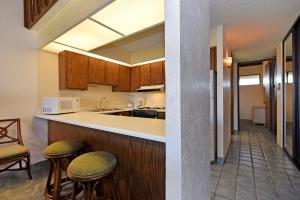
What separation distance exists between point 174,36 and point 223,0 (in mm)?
1690

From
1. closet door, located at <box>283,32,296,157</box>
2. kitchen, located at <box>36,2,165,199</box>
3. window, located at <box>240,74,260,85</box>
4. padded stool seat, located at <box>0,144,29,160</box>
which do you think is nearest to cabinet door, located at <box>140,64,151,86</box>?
kitchen, located at <box>36,2,165,199</box>

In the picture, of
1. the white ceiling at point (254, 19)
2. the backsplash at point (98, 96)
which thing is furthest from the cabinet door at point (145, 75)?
the white ceiling at point (254, 19)

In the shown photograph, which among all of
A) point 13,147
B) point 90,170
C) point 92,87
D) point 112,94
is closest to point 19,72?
point 13,147

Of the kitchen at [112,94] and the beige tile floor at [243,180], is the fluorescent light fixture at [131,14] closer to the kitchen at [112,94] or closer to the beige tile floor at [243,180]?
the kitchen at [112,94]

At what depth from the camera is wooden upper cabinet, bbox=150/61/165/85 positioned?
386 cm

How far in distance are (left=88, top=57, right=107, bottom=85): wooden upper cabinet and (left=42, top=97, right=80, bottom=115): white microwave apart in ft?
2.74

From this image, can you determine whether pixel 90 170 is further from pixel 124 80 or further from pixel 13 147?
pixel 124 80

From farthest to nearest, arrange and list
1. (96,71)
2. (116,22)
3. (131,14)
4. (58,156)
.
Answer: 1. (96,71)
2. (116,22)
3. (131,14)
4. (58,156)

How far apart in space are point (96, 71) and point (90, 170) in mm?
2799

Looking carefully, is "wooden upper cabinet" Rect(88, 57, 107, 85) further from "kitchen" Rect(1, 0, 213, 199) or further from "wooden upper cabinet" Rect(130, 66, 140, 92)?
"wooden upper cabinet" Rect(130, 66, 140, 92)

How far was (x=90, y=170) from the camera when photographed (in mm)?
1099

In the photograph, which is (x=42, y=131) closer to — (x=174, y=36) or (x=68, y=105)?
(x=68, y=105)

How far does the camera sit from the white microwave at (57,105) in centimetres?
241

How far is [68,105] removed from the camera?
267 cm
